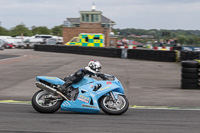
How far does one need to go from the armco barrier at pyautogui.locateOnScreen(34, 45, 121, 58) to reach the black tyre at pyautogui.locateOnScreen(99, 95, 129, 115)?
80.7 ft

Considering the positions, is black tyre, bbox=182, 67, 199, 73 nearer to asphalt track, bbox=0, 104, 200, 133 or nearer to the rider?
asphalt track, bbox=0, 104, 200, 133

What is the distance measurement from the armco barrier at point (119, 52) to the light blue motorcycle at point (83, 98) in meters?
21.1

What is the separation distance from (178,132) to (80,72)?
104 inches

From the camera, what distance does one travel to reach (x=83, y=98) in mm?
7578

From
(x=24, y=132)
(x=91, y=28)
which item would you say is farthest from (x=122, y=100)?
(x=91, y=28)

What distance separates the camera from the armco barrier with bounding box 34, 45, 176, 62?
28328mm

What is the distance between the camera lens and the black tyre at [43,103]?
7559mm

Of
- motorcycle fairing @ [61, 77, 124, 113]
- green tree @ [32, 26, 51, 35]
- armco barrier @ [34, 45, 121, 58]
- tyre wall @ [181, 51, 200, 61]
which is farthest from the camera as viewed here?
green tree @ [32, 26, 51, 35]

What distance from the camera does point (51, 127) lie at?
20.6 ft

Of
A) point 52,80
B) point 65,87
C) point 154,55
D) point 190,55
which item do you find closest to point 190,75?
point 65,87

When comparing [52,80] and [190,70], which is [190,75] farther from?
[52,80]

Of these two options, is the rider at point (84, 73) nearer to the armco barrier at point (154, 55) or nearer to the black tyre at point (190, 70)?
the black tyre at point (190, 70)

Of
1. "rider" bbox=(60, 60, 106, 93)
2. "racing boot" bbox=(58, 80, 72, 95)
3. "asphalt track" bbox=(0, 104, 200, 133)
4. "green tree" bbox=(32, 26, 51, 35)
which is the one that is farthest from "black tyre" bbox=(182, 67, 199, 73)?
"green tree" bbox=(32, 26, 51, 35)

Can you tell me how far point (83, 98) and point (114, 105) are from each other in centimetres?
73
